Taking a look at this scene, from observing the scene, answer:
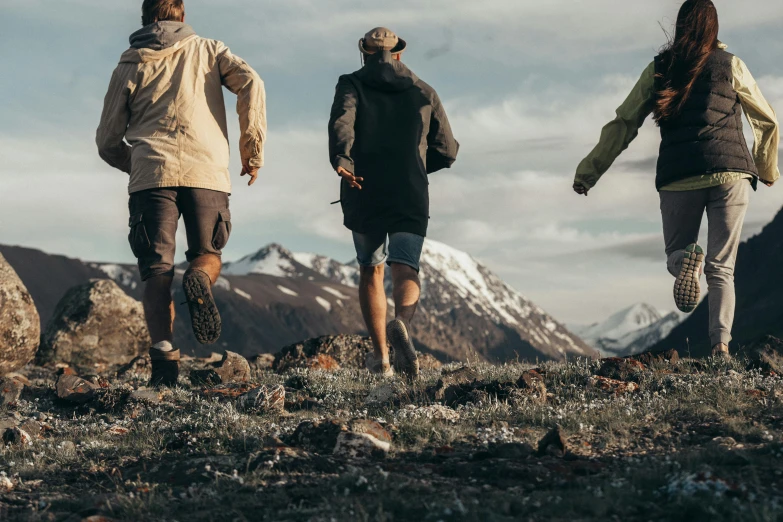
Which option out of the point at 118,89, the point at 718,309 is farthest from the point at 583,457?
the point at 118,89

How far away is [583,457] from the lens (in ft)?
16.8

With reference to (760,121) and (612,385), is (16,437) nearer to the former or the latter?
(612,385)

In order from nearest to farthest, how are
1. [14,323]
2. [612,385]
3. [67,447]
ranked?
1. [67,447]
2. [612,385]
3. [14,323]

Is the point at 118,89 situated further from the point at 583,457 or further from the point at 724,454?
the point at 724,454

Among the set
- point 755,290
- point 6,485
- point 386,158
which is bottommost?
point 6,485

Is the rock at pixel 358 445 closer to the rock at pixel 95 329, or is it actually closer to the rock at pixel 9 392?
the rock at pixel 9 392

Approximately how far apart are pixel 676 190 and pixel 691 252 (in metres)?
0.64

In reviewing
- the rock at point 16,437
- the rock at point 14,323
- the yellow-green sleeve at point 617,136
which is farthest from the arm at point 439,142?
the rock at point 14,323

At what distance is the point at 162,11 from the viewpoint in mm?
8422

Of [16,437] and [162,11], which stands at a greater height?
[162,11]

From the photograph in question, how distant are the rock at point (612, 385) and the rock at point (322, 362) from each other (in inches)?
177

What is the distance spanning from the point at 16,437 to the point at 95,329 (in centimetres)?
1077

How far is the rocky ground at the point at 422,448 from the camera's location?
4.14 metres

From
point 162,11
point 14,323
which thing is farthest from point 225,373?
point 14,323
